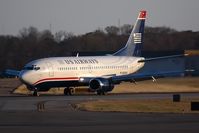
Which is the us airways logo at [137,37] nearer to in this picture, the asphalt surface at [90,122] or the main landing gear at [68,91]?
the main landing gear at [68,91]

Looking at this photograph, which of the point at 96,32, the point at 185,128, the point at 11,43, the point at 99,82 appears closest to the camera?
the point at 185,128

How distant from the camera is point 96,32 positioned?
161 metres

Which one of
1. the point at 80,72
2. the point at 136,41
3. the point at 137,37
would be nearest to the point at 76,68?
the point at 80,72

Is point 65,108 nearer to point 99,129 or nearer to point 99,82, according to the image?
point 99,129

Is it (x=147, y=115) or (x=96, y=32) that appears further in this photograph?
(x=96, y=32)

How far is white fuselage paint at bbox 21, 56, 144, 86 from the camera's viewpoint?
202 ft

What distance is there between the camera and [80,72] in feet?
211

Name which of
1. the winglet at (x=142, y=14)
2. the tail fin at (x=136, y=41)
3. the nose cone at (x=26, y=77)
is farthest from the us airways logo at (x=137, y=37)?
the nose cone at (x=26, y=77)

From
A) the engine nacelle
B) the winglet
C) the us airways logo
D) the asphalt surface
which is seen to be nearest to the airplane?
the engine nacelle

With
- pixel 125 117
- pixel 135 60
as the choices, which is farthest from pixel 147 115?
pixel 135 60

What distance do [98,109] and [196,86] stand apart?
34513 millimetres

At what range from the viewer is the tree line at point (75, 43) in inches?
5192

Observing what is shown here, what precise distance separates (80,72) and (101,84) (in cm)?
274

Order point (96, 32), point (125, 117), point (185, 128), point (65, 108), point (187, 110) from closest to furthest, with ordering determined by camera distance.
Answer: point (185, 128)
point (125, 117)
point (187, 110)
point (65, 108)
point (96, 32)
